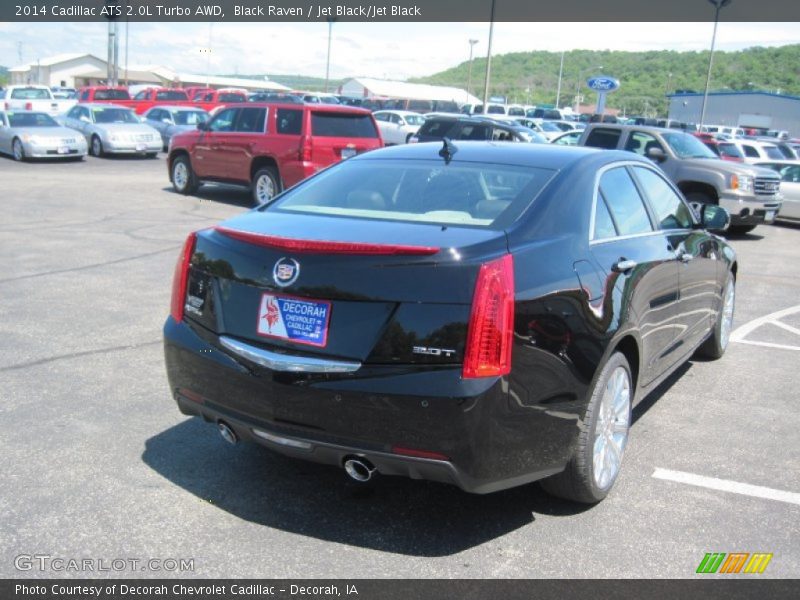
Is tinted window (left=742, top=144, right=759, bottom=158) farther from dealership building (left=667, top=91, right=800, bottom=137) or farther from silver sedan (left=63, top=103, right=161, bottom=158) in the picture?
dealership building (left=667, top=91, right=800, bottom=137)

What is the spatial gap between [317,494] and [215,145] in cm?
1314

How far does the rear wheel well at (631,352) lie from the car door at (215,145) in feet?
41.8

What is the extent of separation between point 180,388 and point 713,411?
351 centimetres

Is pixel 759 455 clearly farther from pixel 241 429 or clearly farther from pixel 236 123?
pixel 236 123

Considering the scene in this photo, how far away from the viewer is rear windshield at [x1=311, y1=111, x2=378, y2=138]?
14.7 metres

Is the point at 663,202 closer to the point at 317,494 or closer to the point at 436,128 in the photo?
the point at 317,494

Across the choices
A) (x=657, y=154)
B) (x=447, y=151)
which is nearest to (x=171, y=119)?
(x=657, y=154)

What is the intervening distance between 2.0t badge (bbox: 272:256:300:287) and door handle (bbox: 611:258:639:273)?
5.38 ft

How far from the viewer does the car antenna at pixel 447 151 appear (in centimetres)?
464

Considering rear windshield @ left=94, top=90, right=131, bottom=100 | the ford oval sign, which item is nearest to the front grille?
rear windshield @ left=94, top=90, right=131, bottom=100

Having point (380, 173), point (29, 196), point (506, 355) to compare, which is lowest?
point (29, 196)
